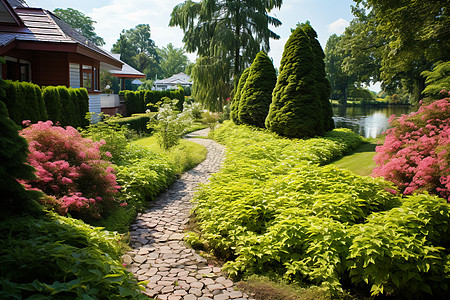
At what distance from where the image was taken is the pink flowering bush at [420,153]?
5327 millimetres

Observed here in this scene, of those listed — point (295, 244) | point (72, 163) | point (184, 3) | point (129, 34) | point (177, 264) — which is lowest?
point (177, 264)

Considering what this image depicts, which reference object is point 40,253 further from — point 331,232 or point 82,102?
point 82,102

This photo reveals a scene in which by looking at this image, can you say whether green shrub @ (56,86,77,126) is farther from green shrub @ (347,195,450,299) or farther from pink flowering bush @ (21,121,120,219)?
green shrub @ (347,195,450,299)

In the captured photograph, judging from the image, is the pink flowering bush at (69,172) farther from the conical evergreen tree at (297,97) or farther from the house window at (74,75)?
the house window at (74,75)

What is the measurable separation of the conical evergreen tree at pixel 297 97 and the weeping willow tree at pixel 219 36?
1059cm

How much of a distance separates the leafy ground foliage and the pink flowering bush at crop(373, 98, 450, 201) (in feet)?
1.70

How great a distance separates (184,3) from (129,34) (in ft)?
236

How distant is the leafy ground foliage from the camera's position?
3.61 meters

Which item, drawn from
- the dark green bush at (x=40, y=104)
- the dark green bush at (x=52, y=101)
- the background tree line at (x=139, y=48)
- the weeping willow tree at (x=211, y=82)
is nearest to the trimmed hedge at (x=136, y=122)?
the dark green bush at (x=52, y=101)

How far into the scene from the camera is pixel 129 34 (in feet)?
294

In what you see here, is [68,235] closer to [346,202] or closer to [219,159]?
[346,202]

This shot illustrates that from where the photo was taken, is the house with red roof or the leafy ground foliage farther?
the house with red roof

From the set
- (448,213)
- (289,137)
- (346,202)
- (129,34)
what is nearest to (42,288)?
(346,202)

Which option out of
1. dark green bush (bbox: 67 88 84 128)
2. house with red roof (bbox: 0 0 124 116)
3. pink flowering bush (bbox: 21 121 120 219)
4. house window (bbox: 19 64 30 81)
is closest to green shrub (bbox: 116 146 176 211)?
pink flowering bush (bbox: 21 121 120 219)
